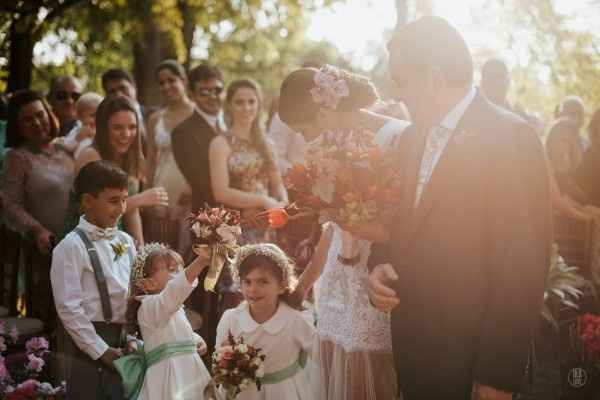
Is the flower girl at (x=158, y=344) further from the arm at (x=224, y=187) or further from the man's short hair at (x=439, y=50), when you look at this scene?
the man's short hair at (x=439, y=50)

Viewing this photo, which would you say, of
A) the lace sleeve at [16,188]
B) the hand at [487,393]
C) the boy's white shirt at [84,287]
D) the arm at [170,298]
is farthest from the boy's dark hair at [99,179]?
the hand at [487,393]

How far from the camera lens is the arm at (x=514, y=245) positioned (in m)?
2.77

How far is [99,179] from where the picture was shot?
4641 mm

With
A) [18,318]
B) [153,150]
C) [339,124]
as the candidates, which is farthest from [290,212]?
[153,150]

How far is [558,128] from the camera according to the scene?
730cm

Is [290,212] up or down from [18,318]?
up

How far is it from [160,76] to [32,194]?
234 cm

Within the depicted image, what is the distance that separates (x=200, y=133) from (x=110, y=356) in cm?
277

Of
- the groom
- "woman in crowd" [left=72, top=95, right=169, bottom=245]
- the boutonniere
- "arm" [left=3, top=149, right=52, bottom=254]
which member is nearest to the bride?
the groom

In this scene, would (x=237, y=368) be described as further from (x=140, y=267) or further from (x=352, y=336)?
(x=140, y=267)

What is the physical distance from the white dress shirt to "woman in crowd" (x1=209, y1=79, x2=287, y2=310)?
3254 mm

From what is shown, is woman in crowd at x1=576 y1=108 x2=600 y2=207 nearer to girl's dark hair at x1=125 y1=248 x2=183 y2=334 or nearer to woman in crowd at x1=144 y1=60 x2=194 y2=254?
woman in crowd at x1=144 y1=60 x2=194 y2=254

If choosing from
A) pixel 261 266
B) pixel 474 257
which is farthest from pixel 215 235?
pixel 474 257

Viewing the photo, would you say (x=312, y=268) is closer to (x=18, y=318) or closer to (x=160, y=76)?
(x=18, y=318)
